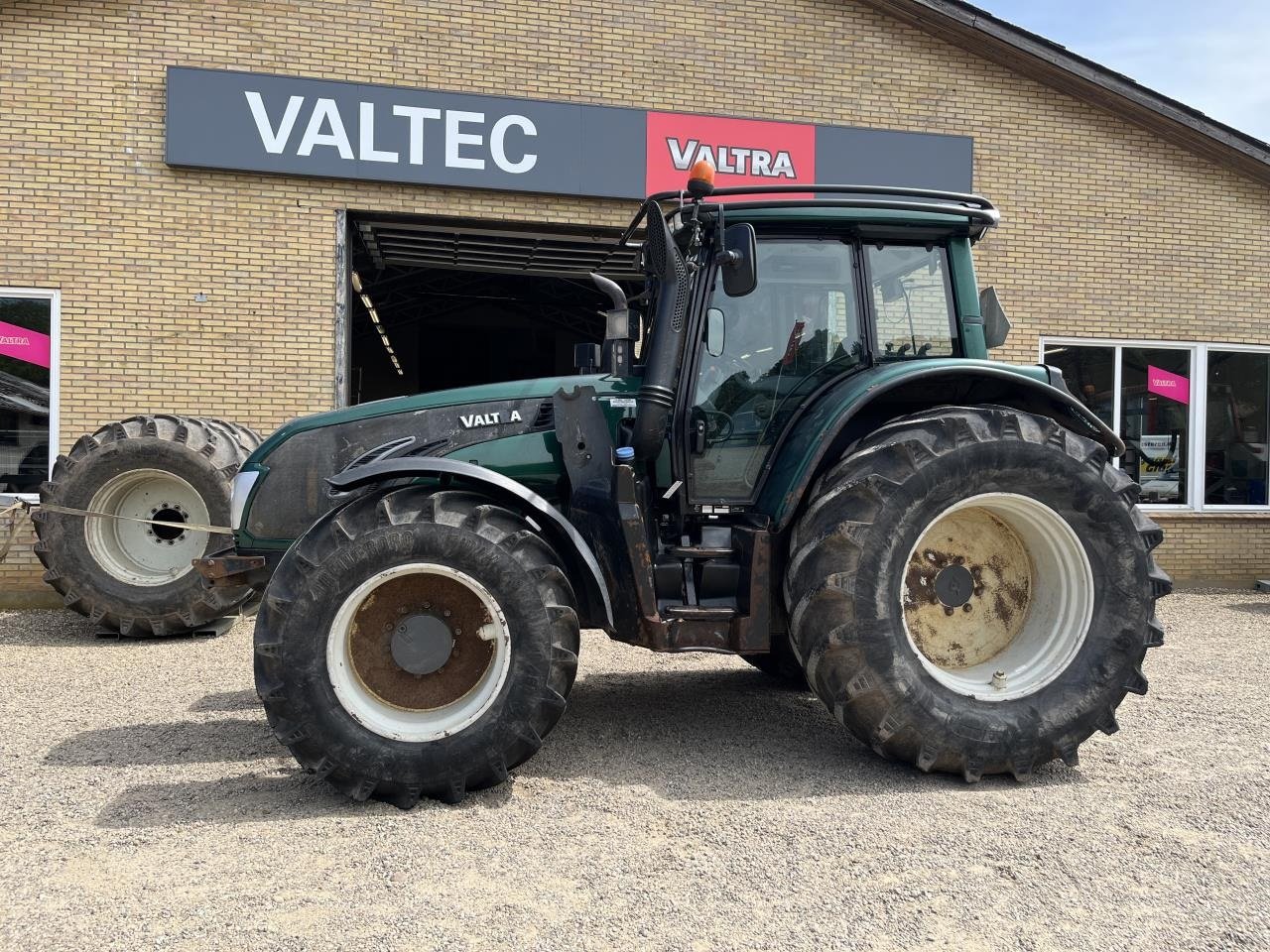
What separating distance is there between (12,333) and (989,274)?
10305 millimetres

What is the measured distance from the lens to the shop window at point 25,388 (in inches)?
364

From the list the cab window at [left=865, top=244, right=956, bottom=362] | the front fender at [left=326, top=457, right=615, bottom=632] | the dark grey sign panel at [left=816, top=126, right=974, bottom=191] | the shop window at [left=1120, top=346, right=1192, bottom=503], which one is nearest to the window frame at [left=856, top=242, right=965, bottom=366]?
the cab window at [left=865, top=244, right=956, bottom=362]

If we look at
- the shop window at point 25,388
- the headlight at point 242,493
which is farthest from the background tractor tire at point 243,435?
the headlight at point 242,493

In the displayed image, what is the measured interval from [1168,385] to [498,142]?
8.38 meters

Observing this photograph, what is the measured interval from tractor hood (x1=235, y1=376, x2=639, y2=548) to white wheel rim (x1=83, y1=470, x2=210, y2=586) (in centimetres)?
334

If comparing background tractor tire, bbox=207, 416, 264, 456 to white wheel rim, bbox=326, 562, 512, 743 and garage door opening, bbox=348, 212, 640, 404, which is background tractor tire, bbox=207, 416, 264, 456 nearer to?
garage door opening, bbox=348, 212, 640, 404

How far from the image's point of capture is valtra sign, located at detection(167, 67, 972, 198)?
9352mm

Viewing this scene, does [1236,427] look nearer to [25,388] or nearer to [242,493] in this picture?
[242,493]

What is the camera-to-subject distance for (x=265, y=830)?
3562 millimetres

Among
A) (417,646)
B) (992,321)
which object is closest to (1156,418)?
(992,321)

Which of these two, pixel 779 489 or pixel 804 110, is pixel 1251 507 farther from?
pixel 779 489

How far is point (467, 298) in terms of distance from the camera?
2088 cm

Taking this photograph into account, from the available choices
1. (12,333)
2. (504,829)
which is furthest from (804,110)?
(504,829)

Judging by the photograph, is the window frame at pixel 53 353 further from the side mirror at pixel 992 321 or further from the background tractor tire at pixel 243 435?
the side mirror at pixel 992 321
